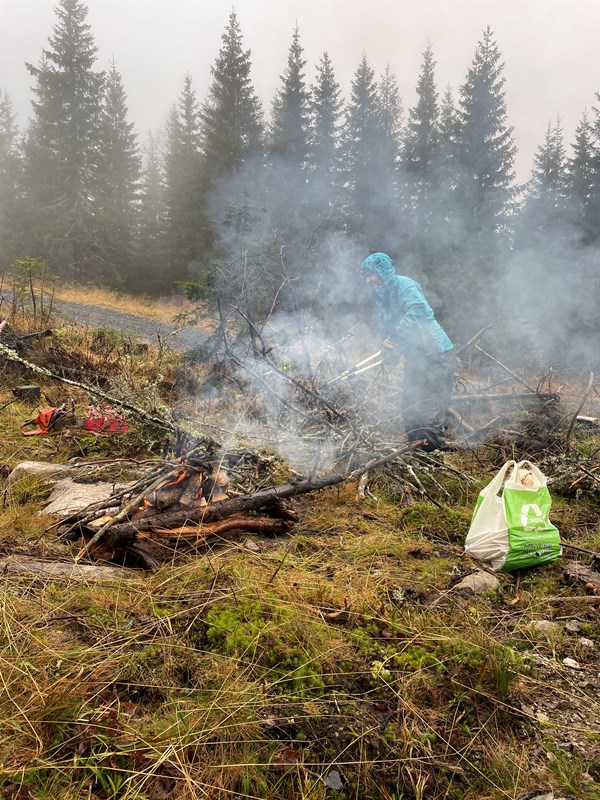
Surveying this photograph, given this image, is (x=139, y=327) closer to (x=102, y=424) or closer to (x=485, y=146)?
(x=102, y=424)

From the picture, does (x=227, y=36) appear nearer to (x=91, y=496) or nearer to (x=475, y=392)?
(x=475, y=392)

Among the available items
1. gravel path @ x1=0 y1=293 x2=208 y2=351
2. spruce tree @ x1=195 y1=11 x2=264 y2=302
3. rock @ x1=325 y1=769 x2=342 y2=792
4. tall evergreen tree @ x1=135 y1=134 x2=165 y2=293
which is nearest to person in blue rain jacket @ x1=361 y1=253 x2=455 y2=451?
rock @ x1=325 y1=769 x2=342 y2=792

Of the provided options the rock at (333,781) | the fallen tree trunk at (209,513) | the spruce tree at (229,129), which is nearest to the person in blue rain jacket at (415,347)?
the fallen tree trunk at (209,513)

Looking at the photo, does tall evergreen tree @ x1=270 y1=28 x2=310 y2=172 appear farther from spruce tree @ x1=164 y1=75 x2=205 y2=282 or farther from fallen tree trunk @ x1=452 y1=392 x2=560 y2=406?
fallen tree trunk @ x1=452 y1=392 x2=560 y2=406

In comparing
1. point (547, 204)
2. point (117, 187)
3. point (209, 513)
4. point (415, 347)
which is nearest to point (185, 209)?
point (117, 187)

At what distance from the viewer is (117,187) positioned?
22.6m

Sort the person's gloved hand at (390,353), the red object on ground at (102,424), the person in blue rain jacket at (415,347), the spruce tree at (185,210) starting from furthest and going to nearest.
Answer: the spruce tree at (185,210) → the person's gloved hand at (390,353) → the person in blue rain jacket at (415,347) → the red object on ground at (102,424)

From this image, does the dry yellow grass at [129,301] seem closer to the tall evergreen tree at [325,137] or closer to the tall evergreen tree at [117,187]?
the tall evergreen tree at [117,187]

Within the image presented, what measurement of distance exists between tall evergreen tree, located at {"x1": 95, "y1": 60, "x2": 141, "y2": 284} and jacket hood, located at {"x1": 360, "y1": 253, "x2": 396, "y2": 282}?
1820 cm

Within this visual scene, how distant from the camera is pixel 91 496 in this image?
3.32 metres

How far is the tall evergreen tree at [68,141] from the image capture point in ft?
68.3

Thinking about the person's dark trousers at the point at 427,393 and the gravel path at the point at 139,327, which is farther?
the gravel path at the point at 139,327

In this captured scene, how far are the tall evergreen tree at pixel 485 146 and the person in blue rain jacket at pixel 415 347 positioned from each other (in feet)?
32.8

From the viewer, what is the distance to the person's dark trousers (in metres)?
4.98
